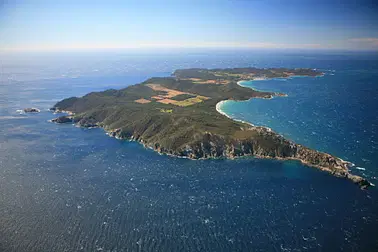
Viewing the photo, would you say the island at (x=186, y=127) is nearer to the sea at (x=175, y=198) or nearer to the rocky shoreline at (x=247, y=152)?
the rocky shoreline at (x=247, y=152)

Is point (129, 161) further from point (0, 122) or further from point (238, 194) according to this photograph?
point (0, 122)

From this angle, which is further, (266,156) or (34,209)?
(266,156)

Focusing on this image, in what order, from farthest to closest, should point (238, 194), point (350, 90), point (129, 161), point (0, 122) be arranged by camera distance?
1. point (350, 90)
2. point (0, 122)
3. point (129, 161)
4. point (238, 194)

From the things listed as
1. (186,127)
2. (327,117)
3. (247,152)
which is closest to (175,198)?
(247,152)

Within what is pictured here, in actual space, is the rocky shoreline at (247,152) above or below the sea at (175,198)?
above

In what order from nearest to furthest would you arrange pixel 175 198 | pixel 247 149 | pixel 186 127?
pixel 175 198 < pixel 247 149 < pixel 186 127

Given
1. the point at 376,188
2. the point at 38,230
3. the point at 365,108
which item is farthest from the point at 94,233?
the point at 365,108

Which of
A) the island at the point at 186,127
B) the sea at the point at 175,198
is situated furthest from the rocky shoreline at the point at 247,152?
the sea at the point at 175,198

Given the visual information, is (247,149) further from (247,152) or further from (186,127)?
(186,127)
